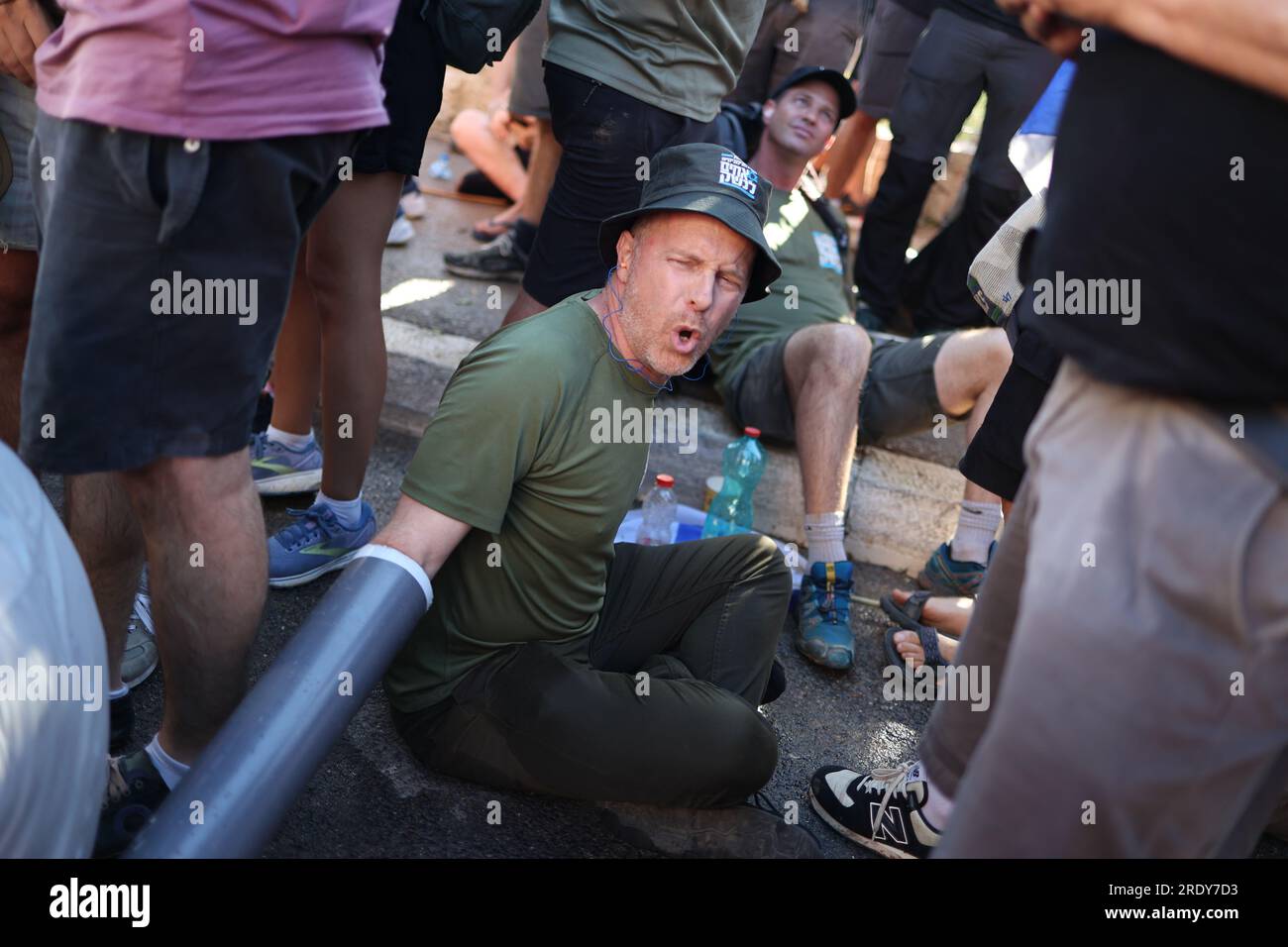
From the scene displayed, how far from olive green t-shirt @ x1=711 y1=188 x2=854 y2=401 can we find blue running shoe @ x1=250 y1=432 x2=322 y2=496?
1.43 m

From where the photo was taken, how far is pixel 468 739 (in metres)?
2.28

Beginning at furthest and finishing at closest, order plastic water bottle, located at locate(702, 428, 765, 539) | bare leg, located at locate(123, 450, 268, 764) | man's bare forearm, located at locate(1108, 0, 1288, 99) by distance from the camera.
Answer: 1. plastic water bottle, located at locate(702, 428, 765, 539)
2. bare leg, located at locate(123, 450, 268, 764)
3. man's bare forearm, located at locate(1108, 0, 1288, 99)

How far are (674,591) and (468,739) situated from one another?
24.8 inches

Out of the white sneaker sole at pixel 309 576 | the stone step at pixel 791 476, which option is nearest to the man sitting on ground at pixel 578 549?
the white sneaker sole at pixel 309 576

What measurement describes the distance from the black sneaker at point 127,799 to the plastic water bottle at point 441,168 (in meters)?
4.49

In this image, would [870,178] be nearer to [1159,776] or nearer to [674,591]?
[674,591]

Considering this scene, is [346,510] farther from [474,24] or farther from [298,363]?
[474,24]

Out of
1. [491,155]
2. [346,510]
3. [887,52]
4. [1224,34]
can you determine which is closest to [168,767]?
[346,510]

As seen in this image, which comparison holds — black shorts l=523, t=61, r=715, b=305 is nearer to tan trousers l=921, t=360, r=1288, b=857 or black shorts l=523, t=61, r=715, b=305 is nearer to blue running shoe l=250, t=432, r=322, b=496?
blue running shoe l=250, t=432, r=322, b=496

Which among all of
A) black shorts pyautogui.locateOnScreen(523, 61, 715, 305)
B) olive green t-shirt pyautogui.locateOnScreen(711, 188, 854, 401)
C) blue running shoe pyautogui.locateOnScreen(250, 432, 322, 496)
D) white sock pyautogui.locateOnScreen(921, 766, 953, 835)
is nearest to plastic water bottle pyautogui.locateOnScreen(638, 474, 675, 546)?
olive green t-shirt pyautogui.locateOnScreen(711, 188, 854, 401)

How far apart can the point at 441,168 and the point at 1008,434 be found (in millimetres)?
4311

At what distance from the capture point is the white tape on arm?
198 cm

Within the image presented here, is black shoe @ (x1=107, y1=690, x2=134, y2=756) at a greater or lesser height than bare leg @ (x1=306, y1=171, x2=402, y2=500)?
lesser
